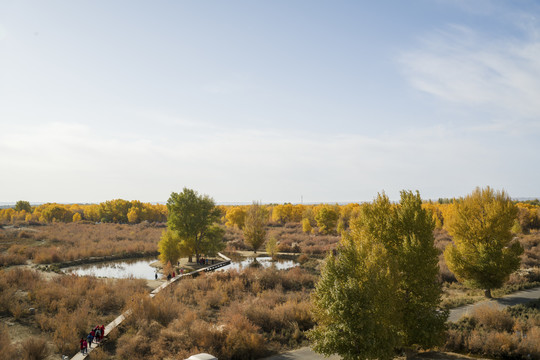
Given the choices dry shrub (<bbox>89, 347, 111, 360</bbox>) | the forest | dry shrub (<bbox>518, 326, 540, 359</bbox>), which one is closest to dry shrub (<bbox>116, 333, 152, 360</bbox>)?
the forest

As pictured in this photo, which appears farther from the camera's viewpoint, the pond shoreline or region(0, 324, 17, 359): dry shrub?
the pond shoreline

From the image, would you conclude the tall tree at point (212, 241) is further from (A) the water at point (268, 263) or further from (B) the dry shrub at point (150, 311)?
(B) the dry shrub at point (150, 311)

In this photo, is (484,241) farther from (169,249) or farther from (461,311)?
(169,249)

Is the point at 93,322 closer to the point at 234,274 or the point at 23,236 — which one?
the point at 234,274

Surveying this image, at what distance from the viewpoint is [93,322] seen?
26.1m

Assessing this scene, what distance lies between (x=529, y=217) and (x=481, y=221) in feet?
260

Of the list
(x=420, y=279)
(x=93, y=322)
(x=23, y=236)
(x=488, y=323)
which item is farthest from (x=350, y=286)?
(x=23, y=236)

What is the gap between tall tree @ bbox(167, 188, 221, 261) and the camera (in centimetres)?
5612

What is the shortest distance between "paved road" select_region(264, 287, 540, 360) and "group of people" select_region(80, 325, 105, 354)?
1131 centimetres

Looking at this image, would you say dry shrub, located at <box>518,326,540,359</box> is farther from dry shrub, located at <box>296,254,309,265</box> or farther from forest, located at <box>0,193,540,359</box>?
dry shrub, located at <box>296,254,309,265</box>

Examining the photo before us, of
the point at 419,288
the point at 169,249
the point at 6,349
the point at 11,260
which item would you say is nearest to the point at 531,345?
the point at 419,288

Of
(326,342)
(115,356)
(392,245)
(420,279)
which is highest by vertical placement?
(392,245)

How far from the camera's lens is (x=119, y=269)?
54.7 m

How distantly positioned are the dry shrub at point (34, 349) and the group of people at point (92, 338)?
86.1 inches
